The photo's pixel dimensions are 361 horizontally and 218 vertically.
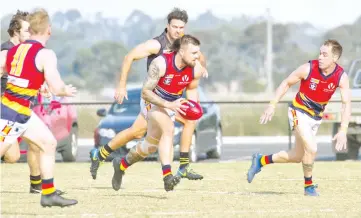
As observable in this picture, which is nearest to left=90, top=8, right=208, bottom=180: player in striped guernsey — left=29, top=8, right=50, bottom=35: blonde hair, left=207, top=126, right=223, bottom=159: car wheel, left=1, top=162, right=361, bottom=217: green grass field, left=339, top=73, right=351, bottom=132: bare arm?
left=1, top=162, right=361, bottom=217: green grass field

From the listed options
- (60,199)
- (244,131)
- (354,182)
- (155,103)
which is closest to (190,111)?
(155,103)

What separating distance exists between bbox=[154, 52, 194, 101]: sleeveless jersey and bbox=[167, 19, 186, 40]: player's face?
84cm

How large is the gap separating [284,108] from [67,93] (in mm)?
36119

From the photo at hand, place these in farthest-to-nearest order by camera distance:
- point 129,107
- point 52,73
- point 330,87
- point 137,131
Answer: point 129,107 < point 137,131 < point 330,87 < point 52,73

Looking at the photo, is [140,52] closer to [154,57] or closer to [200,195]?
[154,57]

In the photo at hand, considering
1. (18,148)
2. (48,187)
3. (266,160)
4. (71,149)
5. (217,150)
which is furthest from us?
(217,150)

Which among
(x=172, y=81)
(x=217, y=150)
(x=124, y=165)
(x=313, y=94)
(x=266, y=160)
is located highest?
(x=172, y=81)

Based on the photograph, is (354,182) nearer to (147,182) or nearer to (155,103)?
(147,182)

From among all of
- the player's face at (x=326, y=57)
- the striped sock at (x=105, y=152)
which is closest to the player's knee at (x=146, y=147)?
the striped sock at (x=105, y=152)

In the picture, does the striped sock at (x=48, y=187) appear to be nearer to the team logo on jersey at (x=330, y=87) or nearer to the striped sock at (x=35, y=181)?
the striped sock at (x=35, y=181)

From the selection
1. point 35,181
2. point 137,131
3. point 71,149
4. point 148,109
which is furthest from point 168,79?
point 71,149

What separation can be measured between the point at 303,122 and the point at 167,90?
1674mm

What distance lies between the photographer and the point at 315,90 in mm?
14102

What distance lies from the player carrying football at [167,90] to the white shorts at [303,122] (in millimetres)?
1249
